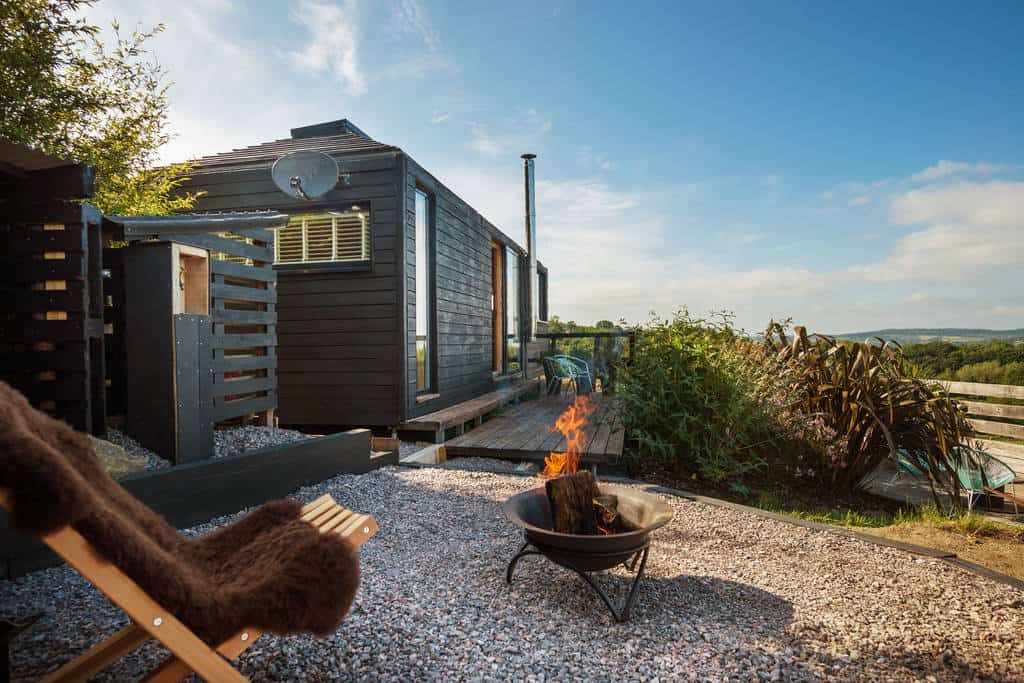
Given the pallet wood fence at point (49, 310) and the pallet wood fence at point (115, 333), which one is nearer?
the pallet wood fence at point (49, 310)

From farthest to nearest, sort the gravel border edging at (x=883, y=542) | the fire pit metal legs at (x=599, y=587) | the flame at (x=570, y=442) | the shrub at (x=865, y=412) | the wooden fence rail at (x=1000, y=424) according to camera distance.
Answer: the wooden fence rail at (x=1000, y=424) < the shrub at (x=865, y=412) < the flame at (x=570, y=442) < the gravel border edging at (x=883, y=542) < the fire pit metal legs at (x=599, y=587)

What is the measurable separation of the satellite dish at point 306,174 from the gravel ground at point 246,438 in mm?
2508

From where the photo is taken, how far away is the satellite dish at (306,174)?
527 cm

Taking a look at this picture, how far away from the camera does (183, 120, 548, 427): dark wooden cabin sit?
5.61 metres

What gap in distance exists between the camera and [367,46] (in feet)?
20.3

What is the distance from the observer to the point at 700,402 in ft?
14.7

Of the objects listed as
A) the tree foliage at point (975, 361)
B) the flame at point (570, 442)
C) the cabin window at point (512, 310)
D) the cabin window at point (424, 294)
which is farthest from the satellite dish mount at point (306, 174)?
the tree foliage at point (975, 361)

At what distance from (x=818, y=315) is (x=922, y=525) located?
2.32 metres

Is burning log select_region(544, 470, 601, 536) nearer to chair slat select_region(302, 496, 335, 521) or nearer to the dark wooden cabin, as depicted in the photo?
chair slat select_region(302, 496, 335, 521)

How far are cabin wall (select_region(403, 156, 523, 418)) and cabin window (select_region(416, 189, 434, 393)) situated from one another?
8cm

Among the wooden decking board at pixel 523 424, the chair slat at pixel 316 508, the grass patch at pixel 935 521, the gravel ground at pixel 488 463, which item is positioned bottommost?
the grass patch at pixel 935 521

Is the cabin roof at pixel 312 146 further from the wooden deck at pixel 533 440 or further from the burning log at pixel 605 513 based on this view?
the burning log at pixel 605 513

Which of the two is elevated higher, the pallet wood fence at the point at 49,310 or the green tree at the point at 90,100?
the green tree at the point at 90,100

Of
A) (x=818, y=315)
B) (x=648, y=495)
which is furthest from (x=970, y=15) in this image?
(x=648, y=495)
